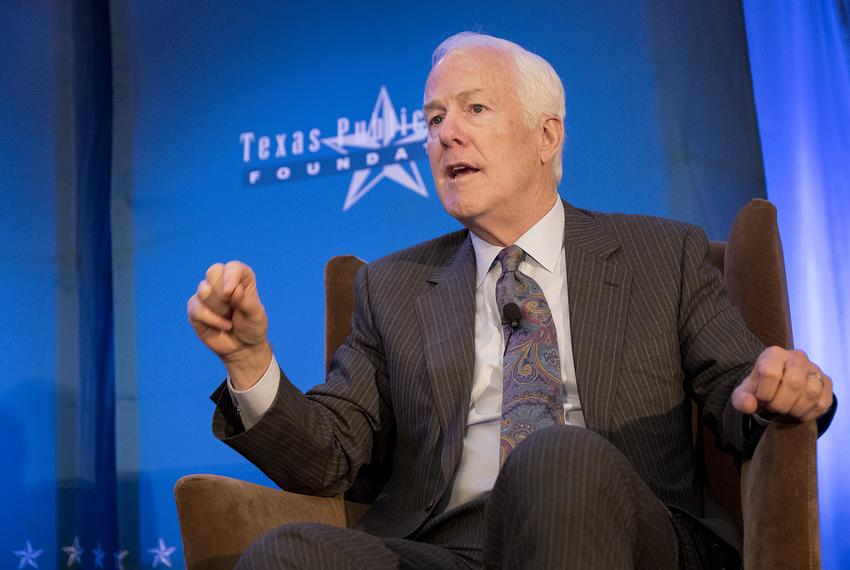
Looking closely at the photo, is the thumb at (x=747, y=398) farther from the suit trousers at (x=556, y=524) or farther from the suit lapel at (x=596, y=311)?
the suit lapel at (x=596, y=311)

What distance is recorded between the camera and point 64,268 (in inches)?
114

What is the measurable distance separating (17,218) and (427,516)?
197cm

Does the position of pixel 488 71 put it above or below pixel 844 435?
above

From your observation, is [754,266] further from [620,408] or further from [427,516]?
[427,516]

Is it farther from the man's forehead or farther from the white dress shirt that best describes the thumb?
the man's forehead

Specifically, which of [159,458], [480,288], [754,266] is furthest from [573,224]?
[159,458]

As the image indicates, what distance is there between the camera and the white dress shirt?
1.43m

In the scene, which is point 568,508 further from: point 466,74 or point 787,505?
point 466,74

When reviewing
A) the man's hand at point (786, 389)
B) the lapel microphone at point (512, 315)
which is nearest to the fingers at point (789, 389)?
the man's hand at point (786, 389)

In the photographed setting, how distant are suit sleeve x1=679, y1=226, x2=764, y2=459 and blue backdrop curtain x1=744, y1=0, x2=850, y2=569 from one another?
28.1 inches

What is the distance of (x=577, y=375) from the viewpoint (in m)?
1.48

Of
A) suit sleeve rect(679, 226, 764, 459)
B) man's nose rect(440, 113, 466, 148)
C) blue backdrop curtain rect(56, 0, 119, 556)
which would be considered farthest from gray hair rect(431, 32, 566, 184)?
blue backdrop curtain rect(56, 0, 119, 556)

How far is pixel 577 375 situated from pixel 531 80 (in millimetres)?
585

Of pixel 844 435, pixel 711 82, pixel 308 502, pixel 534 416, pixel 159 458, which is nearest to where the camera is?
pixel 534 416
